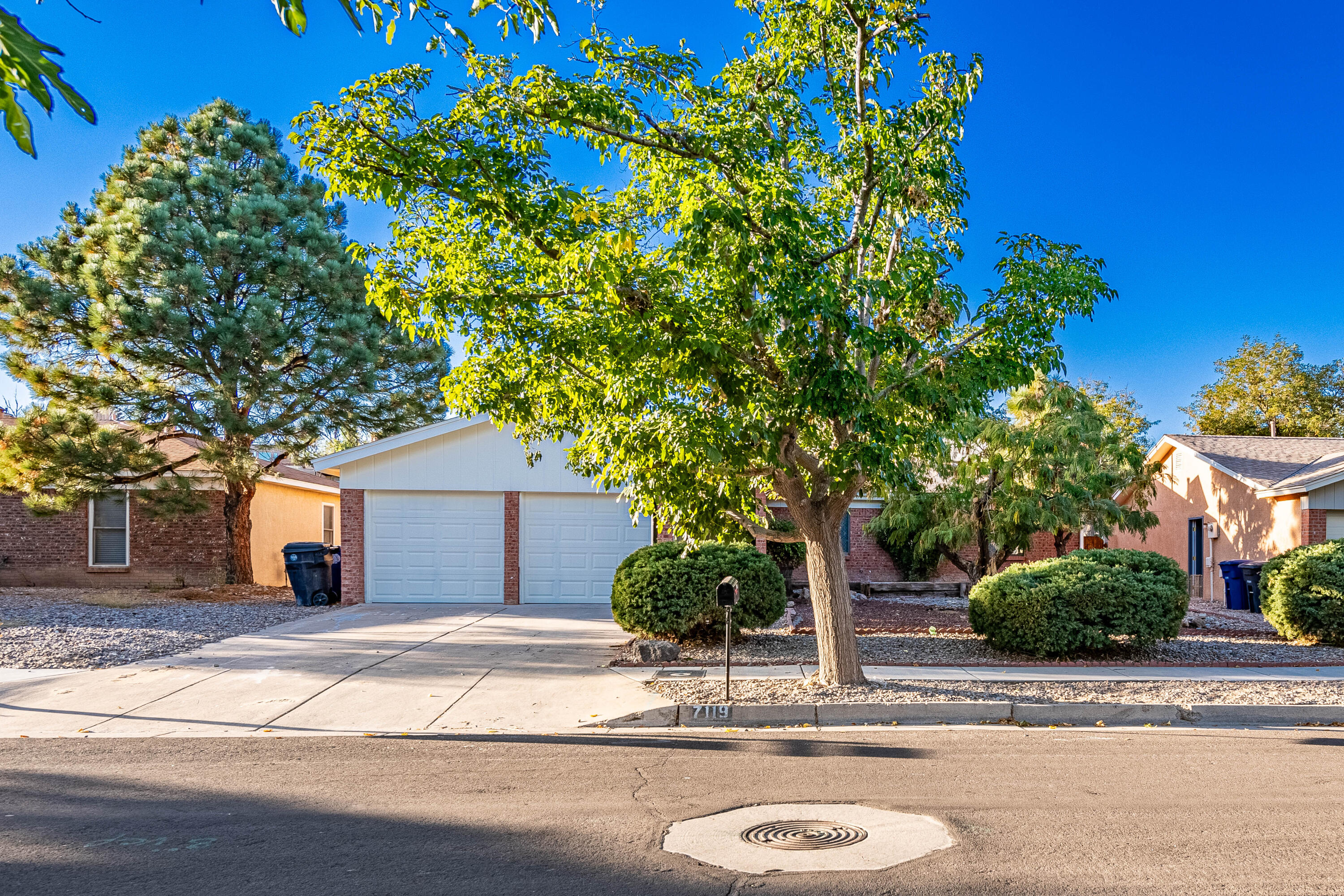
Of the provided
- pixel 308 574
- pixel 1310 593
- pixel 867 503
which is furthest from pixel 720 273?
pixel 867 503

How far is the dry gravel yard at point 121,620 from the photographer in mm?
11078

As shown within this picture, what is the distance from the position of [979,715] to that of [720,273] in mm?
4550

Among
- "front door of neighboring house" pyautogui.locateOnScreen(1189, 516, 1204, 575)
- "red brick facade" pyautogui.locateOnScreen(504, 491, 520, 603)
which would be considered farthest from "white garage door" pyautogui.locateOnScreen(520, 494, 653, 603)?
"front door of neighboring house" pyautogui.locateOnScreen(1189, 516, 1204, 575)

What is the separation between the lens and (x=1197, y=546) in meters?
23.2

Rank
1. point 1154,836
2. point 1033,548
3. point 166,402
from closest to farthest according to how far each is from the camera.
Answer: point 1154,836, point 166,402, point 1033,548

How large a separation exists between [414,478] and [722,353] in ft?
37.1

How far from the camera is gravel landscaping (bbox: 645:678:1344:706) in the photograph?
8.43 metres

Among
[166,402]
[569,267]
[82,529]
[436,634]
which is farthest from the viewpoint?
[82,529]

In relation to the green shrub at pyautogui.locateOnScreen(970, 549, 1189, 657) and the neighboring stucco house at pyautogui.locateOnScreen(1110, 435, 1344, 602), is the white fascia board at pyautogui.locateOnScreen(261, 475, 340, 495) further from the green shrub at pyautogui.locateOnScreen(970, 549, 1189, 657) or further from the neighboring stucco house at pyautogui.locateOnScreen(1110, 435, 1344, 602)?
the neighboring stucco house at pyautogui.locateOnScreen(1110, 435, 1344, 602)

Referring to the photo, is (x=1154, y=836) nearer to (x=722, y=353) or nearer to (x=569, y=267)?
(x=722, y=353)

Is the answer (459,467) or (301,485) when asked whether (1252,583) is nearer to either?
(459,467)

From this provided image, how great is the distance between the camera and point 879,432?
788 cm

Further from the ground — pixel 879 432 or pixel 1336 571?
pixel 879 432

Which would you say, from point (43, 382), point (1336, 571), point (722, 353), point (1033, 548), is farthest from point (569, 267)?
point (1033, 548)
